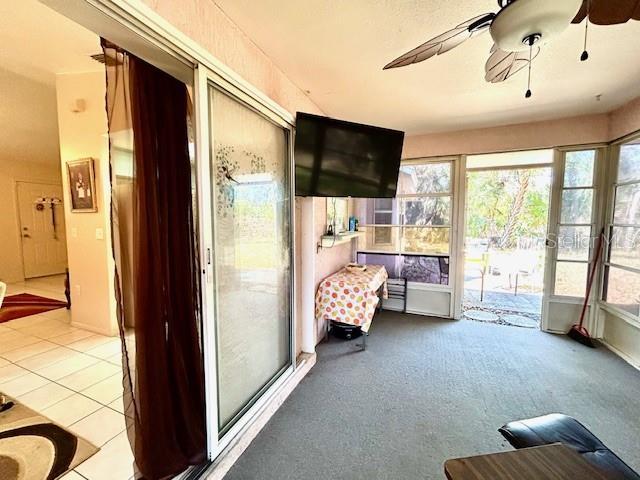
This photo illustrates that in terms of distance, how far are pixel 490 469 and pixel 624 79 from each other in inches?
125

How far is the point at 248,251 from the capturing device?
184 centimetres

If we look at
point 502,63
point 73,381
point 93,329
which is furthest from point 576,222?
point 93,329

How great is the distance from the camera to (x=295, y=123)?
221 cm

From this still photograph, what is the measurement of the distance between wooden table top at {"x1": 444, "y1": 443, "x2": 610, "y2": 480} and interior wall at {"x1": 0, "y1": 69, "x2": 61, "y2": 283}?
4010 mm

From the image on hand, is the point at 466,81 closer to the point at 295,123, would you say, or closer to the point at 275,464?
the point at 295,123

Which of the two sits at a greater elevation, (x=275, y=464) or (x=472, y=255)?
(x=472, y=255)

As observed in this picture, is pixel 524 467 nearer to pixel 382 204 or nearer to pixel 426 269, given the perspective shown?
pixel 426 269

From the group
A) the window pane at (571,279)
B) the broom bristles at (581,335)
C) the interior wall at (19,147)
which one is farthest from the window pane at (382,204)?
the interior wall at (19,147)

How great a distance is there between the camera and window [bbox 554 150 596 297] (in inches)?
127

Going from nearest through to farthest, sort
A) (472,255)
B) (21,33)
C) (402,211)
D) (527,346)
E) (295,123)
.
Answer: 1. (21,33)
2. (295,123)
3. (527,346)
4. (402,211)
5. (472,255)

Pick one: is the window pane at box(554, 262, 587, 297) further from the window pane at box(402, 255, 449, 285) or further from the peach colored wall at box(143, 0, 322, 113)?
the peach colored wall at box(143, 0, 322, 113)

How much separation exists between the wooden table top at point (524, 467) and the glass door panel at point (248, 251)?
1213mm

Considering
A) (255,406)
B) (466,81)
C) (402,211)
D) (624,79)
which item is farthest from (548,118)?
(255,406)

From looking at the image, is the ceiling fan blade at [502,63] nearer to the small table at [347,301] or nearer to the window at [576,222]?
the small table at [347,301]
